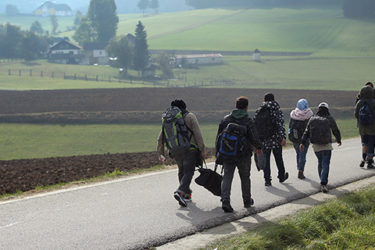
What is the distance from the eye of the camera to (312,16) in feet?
509

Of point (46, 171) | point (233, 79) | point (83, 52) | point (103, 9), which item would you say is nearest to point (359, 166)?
point (46, 171)

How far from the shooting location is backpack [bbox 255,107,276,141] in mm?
11742

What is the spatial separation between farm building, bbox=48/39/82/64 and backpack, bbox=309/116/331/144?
10665cm

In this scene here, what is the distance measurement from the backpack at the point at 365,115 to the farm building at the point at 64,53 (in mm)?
104585

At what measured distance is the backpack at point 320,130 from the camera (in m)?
11.5

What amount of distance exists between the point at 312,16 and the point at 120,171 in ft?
485

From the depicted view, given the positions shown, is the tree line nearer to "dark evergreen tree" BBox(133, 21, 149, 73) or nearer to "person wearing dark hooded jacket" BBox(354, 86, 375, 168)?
"dark evergreen tree" BBox(133, 21, 149, 73)

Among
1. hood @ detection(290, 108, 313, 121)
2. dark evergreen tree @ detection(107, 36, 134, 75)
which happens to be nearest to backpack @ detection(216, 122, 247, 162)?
hood @ detection(290, 108, 313, 121)

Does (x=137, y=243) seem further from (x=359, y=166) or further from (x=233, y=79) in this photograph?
(x=233, y=79)

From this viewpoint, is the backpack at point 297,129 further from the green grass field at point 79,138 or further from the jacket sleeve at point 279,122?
the green grass field at point 79,138

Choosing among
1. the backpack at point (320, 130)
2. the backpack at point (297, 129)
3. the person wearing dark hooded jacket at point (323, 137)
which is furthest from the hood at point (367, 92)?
the backpack at point (320, 130)

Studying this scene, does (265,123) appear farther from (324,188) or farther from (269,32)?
(269,32)

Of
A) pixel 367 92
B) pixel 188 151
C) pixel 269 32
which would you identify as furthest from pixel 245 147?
Result: pixel 269 32

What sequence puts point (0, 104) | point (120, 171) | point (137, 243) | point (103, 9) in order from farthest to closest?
point (103, 9), point (0, 104), point (120, 171), point (137, 243)
